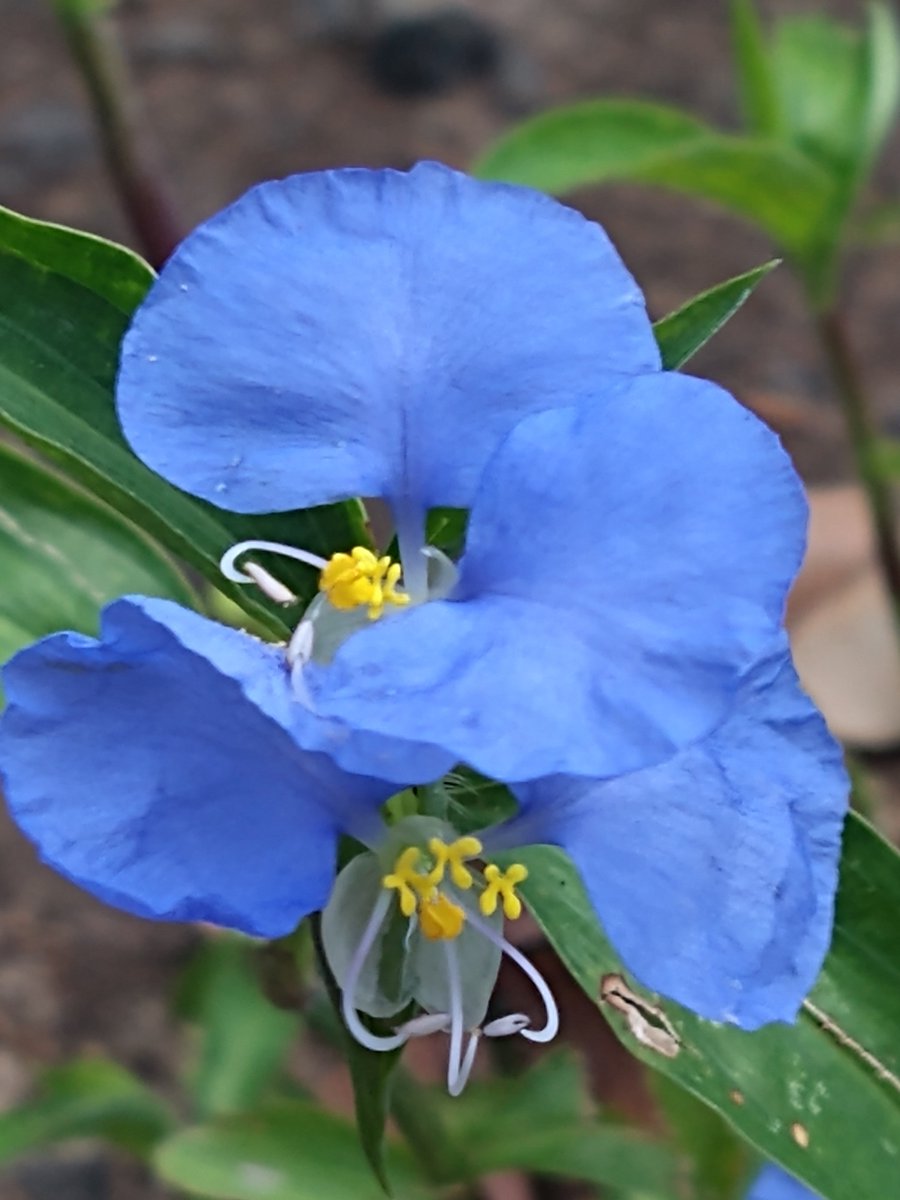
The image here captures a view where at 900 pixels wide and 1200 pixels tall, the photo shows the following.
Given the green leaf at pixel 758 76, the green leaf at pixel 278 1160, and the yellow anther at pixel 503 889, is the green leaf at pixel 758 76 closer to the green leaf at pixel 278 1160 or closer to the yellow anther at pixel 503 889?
the green leaf at pixel 278 1160

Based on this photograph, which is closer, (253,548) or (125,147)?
(253,548)

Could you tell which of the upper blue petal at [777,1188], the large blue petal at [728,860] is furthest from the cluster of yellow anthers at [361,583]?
the upper blue petal at [777,1188]

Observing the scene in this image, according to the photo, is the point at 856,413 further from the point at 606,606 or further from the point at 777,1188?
the point at 606,606

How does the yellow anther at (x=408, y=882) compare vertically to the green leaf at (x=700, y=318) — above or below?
below

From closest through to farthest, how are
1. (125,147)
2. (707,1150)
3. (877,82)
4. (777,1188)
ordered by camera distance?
(777,1188) < (707,1150) < (125,147) < (877,82)

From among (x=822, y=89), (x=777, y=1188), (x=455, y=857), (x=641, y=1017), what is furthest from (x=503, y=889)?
(x=822, y=89)

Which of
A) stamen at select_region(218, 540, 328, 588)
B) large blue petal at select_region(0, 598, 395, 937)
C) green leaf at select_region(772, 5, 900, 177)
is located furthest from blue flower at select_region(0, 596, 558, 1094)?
green leaf at select_region(772, 5, 900, 177)

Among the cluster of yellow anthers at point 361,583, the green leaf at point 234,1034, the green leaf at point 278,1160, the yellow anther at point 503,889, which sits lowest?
the green leaf at point 234,1034
